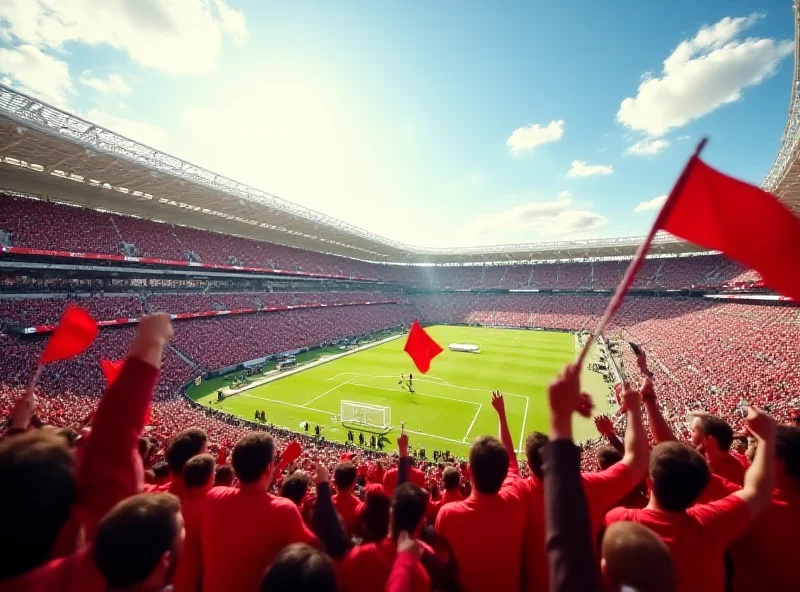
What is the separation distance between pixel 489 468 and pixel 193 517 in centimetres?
281

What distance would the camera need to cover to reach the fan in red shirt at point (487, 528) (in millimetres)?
2688

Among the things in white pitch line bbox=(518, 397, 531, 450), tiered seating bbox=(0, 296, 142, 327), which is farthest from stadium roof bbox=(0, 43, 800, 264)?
white pitch line bbox=(518, 397, 531, 450)

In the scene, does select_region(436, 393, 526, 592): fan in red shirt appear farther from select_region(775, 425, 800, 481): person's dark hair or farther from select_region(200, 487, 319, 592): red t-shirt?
select_region(775, 425, 800, 481): person's dark hair

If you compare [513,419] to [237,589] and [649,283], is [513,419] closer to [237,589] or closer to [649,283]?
[237,589]

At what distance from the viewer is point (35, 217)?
1083 inches

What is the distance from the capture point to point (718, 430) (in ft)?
13.6

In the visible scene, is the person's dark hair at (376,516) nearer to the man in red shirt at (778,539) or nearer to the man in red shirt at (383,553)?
the man in red shirt at (383,553)

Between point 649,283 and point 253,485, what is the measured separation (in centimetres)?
6946

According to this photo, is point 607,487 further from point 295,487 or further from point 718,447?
point 295,487

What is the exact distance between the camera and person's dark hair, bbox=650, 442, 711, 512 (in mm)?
2348

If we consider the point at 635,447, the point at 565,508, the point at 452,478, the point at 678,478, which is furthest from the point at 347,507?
the point at 565,508

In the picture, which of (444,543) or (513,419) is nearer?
(444,543)

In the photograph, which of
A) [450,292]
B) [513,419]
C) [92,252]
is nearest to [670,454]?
[513,419]

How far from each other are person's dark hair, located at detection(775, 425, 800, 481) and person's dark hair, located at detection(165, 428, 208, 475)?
577cm
